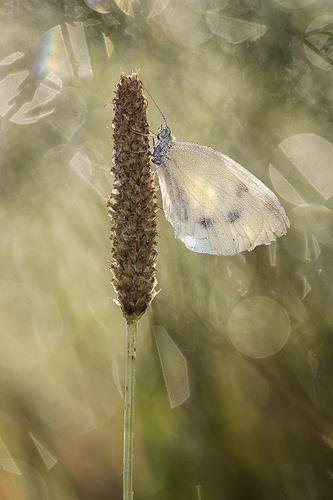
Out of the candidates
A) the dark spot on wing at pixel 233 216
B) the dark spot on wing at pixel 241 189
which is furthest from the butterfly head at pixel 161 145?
the dark spot on wing at pixel 233 216

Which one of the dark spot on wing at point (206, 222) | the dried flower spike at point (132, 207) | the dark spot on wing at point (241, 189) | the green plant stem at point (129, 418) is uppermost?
the dark spot on wing at point (241, 189)

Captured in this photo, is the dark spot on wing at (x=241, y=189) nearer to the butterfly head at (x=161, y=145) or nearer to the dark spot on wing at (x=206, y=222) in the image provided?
the dark spot on wing at (x=206, y=222)

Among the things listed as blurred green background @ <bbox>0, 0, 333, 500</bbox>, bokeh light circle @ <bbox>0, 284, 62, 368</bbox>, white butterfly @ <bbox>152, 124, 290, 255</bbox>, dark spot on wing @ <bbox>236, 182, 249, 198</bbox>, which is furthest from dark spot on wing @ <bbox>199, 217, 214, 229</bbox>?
bokeh light circle @ <bbox>0, 284, 62, 368</bbox>

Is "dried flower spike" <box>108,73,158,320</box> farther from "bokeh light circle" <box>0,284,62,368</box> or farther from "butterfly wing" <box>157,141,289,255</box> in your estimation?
"bokeh light circle" <box>0,284,62,368</box>

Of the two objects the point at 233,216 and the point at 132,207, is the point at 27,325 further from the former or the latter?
the point at 132,207

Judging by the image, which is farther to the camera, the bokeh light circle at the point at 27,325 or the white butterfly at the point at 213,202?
the bokeh light circle at the point at 27,325

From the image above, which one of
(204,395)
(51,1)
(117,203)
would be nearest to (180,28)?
(51,1)

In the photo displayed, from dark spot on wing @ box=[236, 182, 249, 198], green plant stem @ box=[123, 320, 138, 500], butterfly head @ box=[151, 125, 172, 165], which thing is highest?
butterfly head @ box=[151, 125, 172, 165]
